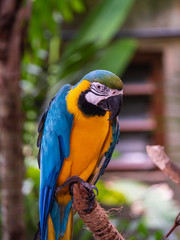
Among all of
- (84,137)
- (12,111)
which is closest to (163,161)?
(84,137)

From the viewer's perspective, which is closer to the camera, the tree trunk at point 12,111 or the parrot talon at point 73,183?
the parrot talon at point 73,183

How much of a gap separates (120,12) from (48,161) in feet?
3.87

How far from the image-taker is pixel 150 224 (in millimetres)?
1489

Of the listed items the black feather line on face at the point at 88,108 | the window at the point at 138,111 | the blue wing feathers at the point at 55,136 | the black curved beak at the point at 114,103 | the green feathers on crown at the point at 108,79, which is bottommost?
the window at the point at 138,111

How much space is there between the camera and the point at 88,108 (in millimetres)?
553

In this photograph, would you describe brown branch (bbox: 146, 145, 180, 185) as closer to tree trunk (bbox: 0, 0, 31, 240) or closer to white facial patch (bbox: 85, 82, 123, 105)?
white facial patch (bbox: 85, 82, 123, 105)

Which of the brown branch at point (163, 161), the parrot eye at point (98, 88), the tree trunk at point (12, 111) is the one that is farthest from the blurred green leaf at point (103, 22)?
the parrot eye at point (98, 88)

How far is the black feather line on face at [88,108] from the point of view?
55 cm

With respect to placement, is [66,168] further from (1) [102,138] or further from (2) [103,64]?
(2) [103,64]

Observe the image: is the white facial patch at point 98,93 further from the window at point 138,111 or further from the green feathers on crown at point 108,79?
the window at point 138,111

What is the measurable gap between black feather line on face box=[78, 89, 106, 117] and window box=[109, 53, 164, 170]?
1.42 metres

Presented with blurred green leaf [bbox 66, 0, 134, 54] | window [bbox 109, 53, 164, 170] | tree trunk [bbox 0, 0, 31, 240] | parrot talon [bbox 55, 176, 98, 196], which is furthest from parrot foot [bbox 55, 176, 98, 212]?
window [bbox 109, 53, 164, 170]

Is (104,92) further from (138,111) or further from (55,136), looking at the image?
(138,111)

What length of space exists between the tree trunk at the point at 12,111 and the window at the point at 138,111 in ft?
3.03
